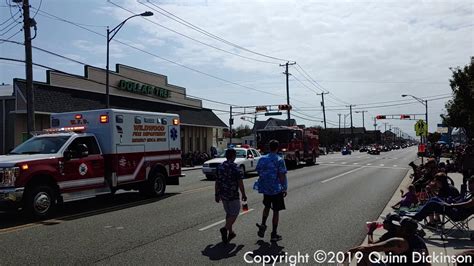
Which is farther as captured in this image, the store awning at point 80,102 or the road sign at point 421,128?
the store awning at point 80,102

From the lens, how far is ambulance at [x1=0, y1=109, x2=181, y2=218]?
11039 mm

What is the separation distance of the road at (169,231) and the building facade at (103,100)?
638 inches

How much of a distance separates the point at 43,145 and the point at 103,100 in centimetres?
2355

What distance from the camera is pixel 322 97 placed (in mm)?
91438

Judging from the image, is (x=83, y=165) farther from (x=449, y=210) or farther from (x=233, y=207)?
(x=449, y=210)

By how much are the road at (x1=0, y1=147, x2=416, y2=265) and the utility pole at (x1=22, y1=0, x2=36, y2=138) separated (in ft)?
19.3

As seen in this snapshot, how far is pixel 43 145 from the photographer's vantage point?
492 inches

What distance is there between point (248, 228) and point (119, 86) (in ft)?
100

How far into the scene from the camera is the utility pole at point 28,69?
61.2 ft

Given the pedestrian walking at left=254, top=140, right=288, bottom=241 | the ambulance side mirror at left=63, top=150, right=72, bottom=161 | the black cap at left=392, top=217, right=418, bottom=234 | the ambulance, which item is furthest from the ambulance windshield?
the black cap at left=392, top=217, right=418, bottom=234

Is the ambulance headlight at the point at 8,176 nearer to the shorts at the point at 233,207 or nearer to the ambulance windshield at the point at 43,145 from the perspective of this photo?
the ambulance windshield at the point at 43,145

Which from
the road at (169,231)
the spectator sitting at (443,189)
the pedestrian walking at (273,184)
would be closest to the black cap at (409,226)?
the road at (169,231)

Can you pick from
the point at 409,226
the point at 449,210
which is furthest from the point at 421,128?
the point at 409,226

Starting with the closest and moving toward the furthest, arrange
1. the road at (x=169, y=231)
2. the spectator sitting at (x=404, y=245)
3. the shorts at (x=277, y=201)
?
the spectator sitting at (x=404, y=245) → the road at (x=169, y=231) → the shorts at (x=277, y=201)
